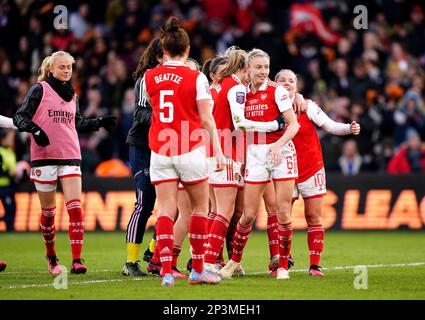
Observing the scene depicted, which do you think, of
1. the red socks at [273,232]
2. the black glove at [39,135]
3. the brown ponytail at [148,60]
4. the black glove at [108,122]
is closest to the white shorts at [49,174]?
the black glove at [39,135]

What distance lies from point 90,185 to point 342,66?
636cm

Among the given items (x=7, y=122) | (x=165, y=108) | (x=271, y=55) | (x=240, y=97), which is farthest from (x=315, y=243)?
(x=271, y=55)

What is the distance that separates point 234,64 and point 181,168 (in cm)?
217

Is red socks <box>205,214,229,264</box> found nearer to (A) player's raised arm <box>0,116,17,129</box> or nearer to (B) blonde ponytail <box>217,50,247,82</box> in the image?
(B) blonde ponytail <box>217,50,247,82</box>

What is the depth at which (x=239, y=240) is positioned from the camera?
11.5 meters

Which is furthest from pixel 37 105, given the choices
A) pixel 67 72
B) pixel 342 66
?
pixel 342 66

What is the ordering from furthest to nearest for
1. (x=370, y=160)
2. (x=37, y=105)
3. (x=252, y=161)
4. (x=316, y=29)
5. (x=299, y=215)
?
(x=316, y=29) → (x=370, y=160) → (x=299, y=215) → (x=37, y=105) → (x=252, y=161)

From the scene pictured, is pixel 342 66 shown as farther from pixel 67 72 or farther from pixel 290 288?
pixel 290 288

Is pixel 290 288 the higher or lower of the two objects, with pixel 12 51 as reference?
lower

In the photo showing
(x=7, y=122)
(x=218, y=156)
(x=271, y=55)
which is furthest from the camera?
(x=271, y=55)

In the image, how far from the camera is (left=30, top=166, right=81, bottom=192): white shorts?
470 inches

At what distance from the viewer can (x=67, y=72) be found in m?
12.0

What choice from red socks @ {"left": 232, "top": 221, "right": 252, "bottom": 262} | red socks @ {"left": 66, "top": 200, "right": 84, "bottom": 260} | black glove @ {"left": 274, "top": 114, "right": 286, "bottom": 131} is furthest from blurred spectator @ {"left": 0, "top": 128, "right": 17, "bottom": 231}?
black glove @ {"left": 274, "top": 114, "right": 286, "bottom": 131}

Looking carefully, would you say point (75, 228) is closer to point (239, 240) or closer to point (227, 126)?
point (239, 240)
